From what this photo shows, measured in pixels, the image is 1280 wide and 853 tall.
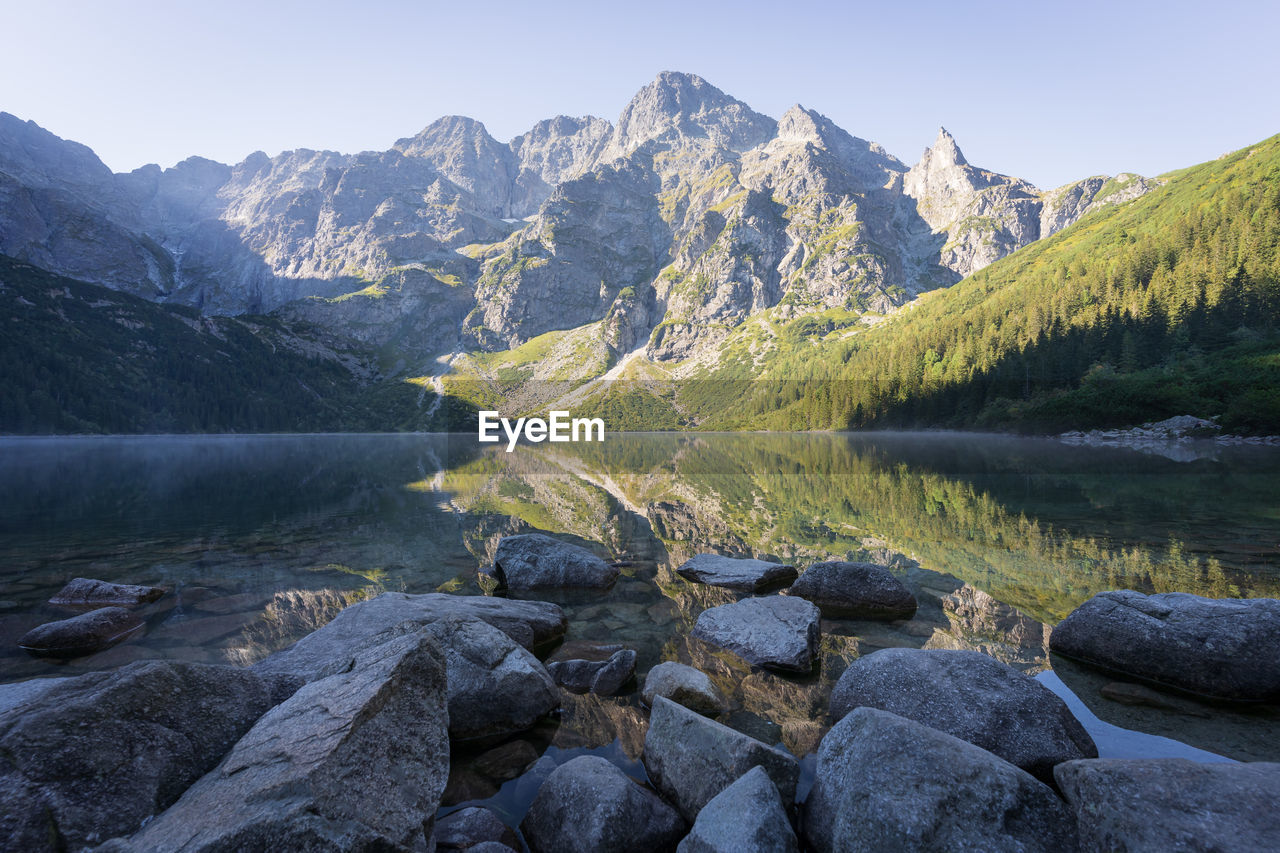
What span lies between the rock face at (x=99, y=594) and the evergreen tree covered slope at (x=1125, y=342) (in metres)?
104

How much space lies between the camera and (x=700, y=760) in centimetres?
721

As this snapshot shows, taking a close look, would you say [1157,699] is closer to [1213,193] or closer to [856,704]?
[856,704]

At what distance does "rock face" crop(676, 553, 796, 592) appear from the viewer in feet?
55.5

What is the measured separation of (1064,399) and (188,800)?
126334 mm

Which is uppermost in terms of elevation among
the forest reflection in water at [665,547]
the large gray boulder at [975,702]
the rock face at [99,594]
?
the large gray boulder at [975,702]

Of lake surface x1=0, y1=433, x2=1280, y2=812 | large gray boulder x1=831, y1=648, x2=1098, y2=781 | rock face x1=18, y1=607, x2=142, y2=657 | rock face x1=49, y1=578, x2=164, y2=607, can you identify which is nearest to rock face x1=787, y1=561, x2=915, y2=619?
lake surface x1=0, y1=433, x2=1280, y2=812

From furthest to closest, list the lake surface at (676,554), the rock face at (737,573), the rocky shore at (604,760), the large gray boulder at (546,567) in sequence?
the large gray boulder at (546,567)
the rock face at (737,573)
the lake surface at (676,554)
the rocky shore at (604,760)

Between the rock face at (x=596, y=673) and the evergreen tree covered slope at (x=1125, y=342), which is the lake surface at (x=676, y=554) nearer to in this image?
the rock face at (x=596, y=673)

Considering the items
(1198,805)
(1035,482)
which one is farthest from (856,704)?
(1035,482)

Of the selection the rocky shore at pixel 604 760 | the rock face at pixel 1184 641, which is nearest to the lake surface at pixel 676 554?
the rock face at pixel 1184 641

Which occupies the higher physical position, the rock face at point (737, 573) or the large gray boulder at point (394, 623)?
the large gray boulder at point (394, 623)

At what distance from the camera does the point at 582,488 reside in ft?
138

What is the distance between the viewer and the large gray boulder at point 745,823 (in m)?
5.52

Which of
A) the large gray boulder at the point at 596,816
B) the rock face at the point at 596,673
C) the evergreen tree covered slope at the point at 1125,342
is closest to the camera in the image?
the large gray boulder at the point at 596,816
